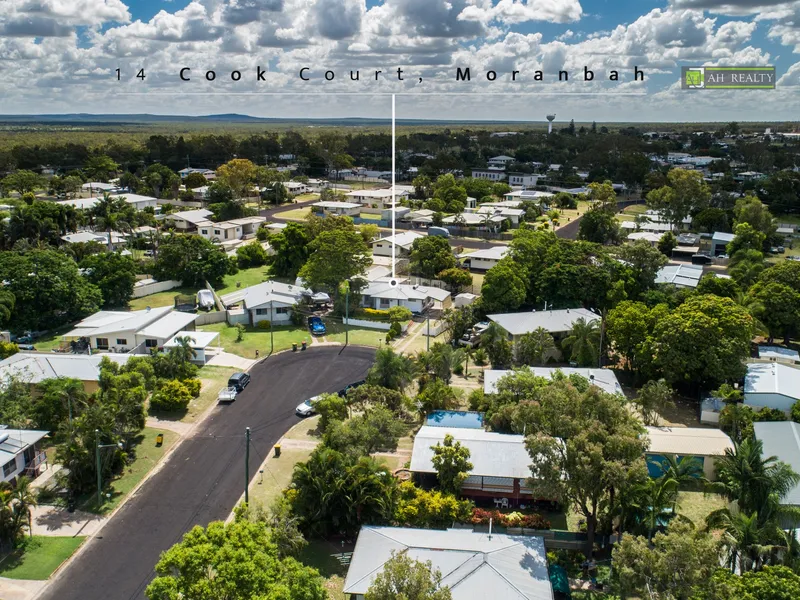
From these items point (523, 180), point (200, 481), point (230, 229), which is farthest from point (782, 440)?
point (523, 180)

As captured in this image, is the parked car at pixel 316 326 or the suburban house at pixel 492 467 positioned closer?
the suburban house at pixel 492 467

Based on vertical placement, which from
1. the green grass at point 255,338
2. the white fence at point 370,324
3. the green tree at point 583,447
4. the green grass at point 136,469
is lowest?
the green grass at point 136,469

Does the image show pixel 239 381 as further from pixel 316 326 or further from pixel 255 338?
pixel 316 326

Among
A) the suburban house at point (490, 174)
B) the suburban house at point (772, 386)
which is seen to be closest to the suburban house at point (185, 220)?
the suburban house at point (772, 386)

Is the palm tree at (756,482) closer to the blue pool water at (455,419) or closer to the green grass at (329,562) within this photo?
the blue pool water at (455,419)

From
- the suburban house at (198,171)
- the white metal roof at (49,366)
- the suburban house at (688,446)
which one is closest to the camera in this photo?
the suburban house at (688,446)

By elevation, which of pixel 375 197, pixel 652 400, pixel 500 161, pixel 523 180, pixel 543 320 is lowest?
pixel 652 400

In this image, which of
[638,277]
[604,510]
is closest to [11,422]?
[604,510]

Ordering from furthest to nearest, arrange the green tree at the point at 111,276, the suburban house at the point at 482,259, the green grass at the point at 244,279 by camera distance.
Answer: the suburban house at the point at 482,259 < the green grass at the point at 244,279 < the green tree at the point at 111,276
